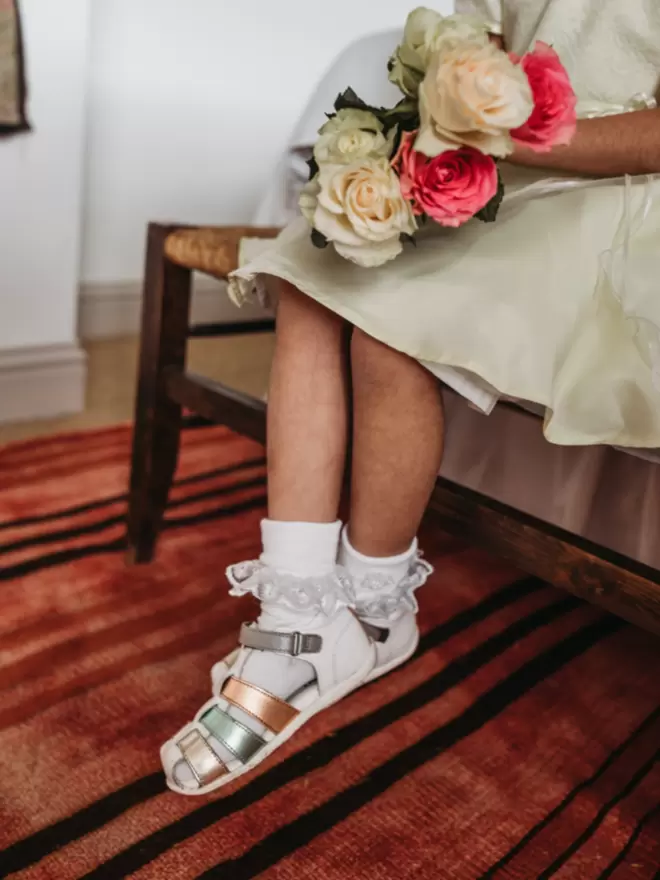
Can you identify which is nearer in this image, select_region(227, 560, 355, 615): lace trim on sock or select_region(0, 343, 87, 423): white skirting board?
select_region(227, 560, 355, 615): lace trim on sock

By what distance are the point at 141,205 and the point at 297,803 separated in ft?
5.61

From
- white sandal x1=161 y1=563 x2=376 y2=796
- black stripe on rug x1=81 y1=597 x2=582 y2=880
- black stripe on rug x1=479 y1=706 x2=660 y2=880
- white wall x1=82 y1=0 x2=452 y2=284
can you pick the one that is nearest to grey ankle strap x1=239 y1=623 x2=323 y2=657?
white sandal x1=161 y1=563 x2=376 y2=796

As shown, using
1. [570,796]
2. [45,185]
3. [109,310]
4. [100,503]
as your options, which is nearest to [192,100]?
[109,310]

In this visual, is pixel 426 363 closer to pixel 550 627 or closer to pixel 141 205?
pixel 550 627

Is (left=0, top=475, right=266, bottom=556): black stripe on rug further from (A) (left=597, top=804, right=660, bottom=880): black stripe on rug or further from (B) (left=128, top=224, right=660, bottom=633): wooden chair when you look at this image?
(A) (left=597, top=804, right=660, bottom=880): black stripe on rug

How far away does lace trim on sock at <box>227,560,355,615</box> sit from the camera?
2.14 feet

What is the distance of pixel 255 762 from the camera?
0.65 m

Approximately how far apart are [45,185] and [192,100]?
822 mm

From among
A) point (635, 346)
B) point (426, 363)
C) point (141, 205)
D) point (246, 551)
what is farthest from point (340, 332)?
point (141, 205)

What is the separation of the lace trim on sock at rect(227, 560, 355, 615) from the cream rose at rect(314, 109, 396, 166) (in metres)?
0.32

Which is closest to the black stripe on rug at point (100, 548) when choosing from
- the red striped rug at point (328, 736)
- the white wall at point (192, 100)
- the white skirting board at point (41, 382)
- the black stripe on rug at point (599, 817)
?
the red striped rug at point (328, 736)

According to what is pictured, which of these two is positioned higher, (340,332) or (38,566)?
(340,332)

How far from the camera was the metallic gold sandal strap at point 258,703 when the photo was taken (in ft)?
2.13

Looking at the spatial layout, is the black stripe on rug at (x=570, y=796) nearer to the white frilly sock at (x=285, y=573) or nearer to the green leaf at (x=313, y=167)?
the white frilly sock at (x=285, y=573)
